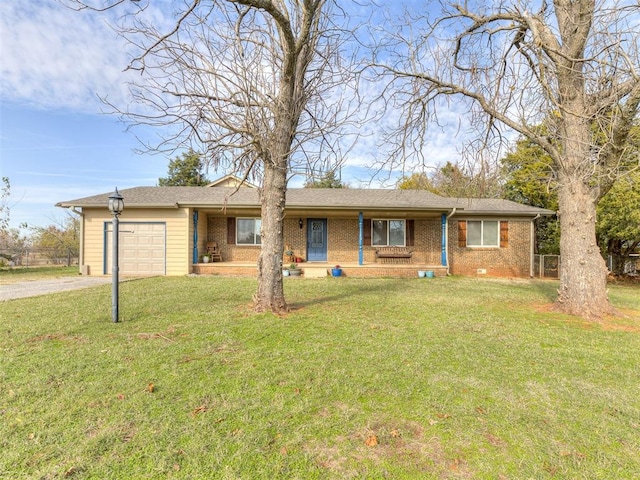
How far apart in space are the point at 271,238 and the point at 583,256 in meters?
6.02

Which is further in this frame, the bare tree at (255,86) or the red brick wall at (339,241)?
the red brick wall at (339,241)

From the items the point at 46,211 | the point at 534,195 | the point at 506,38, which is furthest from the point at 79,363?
the point at 46,211

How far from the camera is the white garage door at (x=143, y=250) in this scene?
12680 millimetres

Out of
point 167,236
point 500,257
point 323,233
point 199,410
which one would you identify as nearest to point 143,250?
point 167,236

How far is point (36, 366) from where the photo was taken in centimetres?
341

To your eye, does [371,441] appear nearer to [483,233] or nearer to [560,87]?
[560,87]

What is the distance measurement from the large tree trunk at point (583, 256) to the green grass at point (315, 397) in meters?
0.46

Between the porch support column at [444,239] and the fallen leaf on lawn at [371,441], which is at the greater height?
the porch support column at [444,239]

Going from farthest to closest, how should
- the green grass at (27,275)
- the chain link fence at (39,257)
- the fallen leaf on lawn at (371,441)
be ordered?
the chain link fence at (39,257) < the green grass at (27,275) < the fallen leaf on lawn at (371,441)

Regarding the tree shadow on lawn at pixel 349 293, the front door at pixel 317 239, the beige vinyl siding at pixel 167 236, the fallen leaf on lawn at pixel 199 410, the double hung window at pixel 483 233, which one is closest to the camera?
the fallen leaf on lawn at pixel 199 410

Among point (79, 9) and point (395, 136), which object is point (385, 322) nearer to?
point (395, 136)

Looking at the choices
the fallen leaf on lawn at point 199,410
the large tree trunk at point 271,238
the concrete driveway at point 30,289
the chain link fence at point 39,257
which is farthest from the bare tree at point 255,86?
the chain link fence at point 39,257

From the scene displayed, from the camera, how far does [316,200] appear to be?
13.3 metres

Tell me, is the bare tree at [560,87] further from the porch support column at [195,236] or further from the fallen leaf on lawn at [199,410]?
the porch support column at [195,236]
